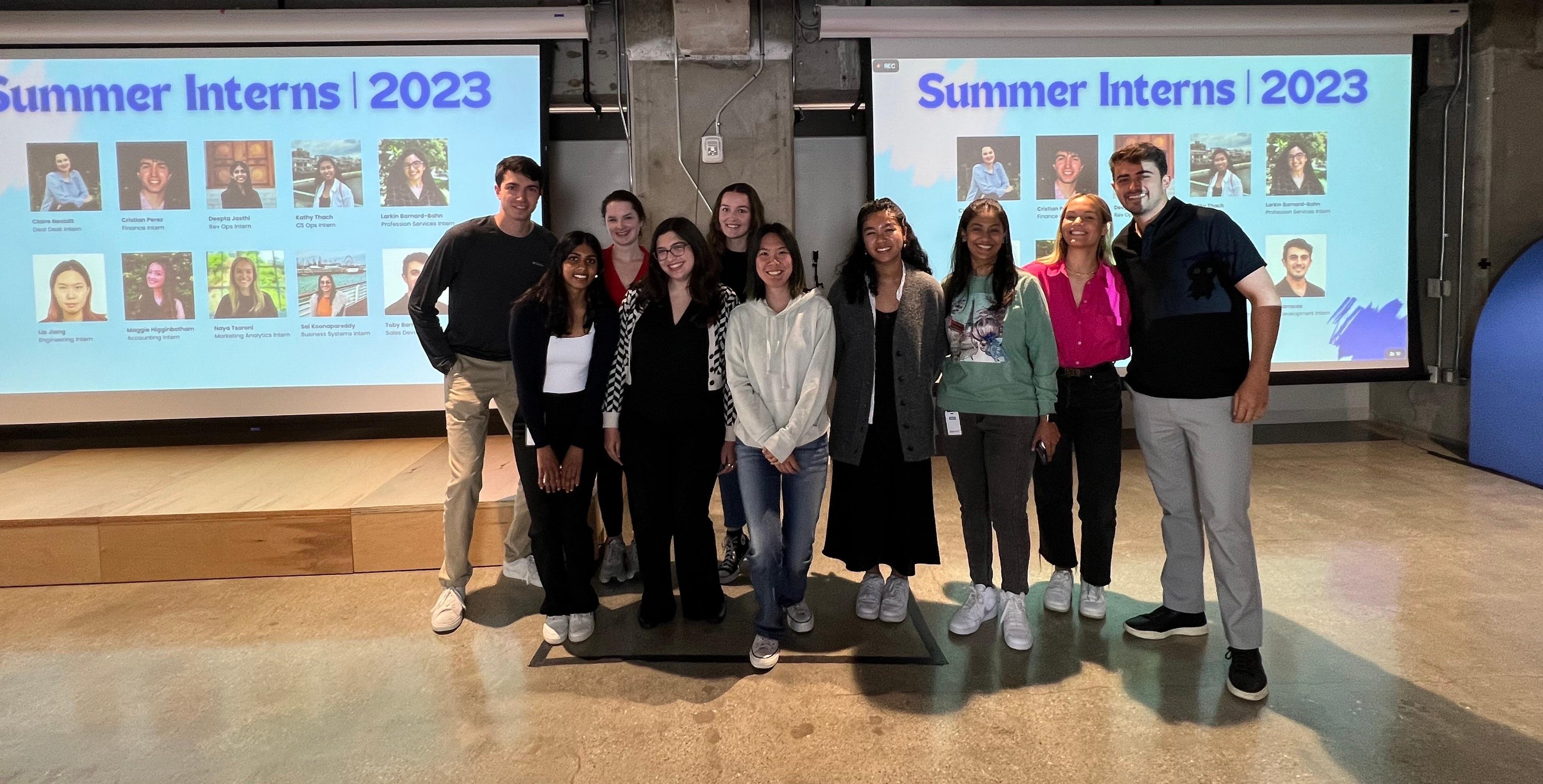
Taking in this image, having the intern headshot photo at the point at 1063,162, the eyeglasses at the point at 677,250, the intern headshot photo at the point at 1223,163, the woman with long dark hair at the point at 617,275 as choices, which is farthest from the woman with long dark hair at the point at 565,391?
the intern headshot photo at the point at 1223,163

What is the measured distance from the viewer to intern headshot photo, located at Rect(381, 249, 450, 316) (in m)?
5.36

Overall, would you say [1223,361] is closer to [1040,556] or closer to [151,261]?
[1040,556]

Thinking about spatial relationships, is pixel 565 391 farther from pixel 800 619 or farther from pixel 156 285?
pixel 156 285

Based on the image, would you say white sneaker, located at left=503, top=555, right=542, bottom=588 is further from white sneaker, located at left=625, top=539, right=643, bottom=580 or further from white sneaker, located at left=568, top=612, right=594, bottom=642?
white sneaker, located at left=568, top=612, right=594, bottom=642

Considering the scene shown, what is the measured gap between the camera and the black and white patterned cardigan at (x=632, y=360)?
301 centimetres

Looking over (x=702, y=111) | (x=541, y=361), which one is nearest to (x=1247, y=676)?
(x=541, y=361)

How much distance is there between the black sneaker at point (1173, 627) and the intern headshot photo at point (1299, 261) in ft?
11.5

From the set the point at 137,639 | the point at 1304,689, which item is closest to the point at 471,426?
the point at 137,639

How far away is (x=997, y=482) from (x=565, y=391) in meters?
1.44

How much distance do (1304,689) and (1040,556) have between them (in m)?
1.22

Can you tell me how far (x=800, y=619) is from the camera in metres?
3.19

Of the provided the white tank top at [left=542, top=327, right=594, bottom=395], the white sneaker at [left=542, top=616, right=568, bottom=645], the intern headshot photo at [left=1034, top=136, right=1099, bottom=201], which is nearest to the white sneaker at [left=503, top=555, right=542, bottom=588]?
the white sneaker at [left=542, top=616, right=568, bottom=645]

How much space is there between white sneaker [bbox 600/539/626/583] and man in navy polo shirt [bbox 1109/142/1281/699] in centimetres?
209

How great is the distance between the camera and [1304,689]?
2.69 meters
